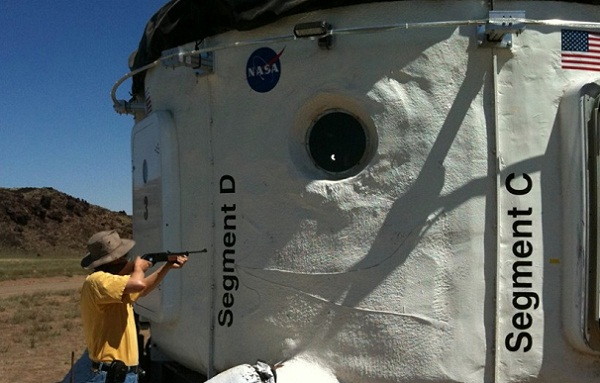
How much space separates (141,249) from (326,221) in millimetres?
2306

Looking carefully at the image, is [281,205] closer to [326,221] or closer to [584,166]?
[326,221]

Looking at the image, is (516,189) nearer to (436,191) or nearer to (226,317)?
(436,191)

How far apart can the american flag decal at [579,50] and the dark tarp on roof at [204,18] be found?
229mm

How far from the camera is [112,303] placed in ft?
14.4

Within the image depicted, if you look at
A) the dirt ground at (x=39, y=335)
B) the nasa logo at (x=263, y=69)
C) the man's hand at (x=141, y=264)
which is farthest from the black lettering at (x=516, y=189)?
the dirt ground at (x=39, y=335)

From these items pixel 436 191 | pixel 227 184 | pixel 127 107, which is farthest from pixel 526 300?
pixel 127 107

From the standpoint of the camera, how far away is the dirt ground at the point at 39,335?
30.7ft

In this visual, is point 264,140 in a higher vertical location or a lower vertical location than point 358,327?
higher

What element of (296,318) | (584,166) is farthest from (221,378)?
(584,166)

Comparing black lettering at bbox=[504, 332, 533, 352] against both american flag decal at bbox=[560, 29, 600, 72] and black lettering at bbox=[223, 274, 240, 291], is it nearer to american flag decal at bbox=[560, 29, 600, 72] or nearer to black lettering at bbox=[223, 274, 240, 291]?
american flag decal at bbox=[560, 29, 600, 72]

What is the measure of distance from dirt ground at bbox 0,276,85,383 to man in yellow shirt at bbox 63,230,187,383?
350 cm

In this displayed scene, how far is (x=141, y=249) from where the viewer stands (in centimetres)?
612

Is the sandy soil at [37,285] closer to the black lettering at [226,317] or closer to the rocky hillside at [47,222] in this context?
the black lettering at [226,317]

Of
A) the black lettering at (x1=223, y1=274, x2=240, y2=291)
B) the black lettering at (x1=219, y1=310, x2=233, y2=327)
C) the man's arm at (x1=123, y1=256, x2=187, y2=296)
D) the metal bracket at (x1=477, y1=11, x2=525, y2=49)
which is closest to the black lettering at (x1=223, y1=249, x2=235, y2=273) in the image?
the black lettering at (x1=223, y1=274, x2=240, y2=291)
